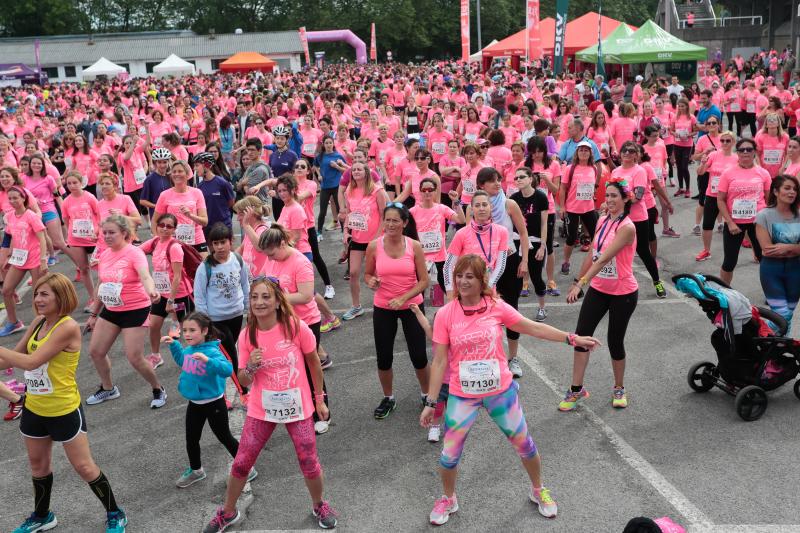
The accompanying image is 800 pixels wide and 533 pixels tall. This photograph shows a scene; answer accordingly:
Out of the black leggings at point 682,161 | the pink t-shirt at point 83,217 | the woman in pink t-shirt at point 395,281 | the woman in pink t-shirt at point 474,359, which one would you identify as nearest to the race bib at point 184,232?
the pink t-shirt at point 83,217

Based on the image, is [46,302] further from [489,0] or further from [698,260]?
[489,0]

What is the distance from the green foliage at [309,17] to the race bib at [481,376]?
77474 millimetres

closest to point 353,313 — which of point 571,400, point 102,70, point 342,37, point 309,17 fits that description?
point 571,400

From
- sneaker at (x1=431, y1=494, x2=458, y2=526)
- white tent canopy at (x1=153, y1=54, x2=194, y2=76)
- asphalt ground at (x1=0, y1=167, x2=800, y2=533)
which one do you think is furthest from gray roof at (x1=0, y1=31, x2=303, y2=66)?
sneaker at (x1=431, y1=494, x2=458, y2=526)

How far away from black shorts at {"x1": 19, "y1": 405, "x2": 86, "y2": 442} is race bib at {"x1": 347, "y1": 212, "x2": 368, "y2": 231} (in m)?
4.23

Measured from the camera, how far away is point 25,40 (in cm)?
7531

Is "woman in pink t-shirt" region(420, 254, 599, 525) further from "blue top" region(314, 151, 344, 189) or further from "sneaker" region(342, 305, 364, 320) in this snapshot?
"blue top" region(314, 151, 344, 189)

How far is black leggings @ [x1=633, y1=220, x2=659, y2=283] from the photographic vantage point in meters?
8.96

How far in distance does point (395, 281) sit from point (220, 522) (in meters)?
2.24

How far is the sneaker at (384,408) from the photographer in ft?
20.9

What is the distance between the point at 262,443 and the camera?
4.71 meters

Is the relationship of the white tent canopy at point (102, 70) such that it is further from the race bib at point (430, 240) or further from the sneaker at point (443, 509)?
the sneaker at point (443, 509)

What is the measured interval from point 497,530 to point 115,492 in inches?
107

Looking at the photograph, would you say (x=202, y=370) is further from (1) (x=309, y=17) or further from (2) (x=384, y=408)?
(1) (x=309, y=17)
